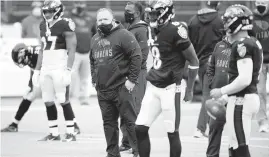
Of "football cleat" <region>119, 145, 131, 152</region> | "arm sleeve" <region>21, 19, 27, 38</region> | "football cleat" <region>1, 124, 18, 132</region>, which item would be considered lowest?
"football cleat" <region>1, 124, 18, 132</region>

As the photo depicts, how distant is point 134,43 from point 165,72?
44.6 inches

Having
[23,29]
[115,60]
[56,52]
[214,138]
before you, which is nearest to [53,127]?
[56,52]

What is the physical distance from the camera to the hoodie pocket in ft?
36.7

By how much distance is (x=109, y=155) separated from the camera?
11.3 metres

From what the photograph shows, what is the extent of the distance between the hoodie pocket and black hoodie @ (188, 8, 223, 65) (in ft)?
10.6

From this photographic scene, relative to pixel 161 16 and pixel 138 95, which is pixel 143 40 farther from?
pixel 161 16

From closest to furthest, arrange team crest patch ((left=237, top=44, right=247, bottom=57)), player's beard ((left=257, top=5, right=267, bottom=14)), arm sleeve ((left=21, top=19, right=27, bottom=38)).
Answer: team crest patch ((left=237, top=44, right=247, bottom=57)) → player's beard ((left=257, top=5, right=267, bottom=14)) → arm sleeve ((left=21, top=19, right=27, bottom=38))

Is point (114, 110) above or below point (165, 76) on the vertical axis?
below

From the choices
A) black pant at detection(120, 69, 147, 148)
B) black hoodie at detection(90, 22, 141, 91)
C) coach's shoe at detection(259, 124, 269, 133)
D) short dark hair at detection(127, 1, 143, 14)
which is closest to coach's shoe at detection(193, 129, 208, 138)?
coach's shoe at detection(259, 124, 269, 133)

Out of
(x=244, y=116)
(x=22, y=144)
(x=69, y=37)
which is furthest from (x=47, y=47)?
(x=244, y=116)

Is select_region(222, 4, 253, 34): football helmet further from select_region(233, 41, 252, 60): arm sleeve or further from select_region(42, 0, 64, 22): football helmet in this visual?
select_region(42, 0, 64, 22): football helmet

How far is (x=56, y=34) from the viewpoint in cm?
1345

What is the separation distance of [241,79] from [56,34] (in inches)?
195

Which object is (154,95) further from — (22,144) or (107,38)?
(22,144)
